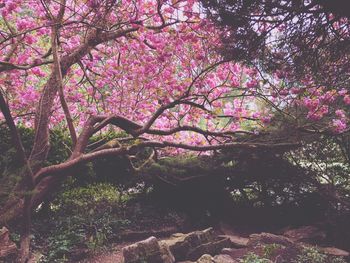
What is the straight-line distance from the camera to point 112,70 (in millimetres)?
7141

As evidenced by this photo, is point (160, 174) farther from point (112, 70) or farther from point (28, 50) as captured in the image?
point (28, 50)

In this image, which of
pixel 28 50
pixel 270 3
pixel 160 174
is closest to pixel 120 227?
pixel 160 174

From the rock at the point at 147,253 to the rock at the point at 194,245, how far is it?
337 mm

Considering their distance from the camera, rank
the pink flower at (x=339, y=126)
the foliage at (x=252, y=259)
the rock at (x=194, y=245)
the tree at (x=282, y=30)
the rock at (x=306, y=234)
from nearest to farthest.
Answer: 1. the tree at (x=282, y=30)
2. the foliage at (x=252, y=259)
3. the pink flower at (x=339, y=126)
4. the rock at (x=194, y=245)
5. the rock at (x=306, y=234)

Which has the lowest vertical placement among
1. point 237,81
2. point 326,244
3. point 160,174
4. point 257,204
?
point 326,244

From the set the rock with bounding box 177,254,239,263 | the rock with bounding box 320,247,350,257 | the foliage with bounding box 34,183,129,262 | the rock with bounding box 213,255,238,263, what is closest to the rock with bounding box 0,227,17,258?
the foliage with bounding box 34,183,129,262

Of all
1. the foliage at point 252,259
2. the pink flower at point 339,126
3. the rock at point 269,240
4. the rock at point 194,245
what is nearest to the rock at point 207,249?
Answer: the rock at point 194,245

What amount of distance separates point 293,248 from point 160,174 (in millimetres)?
2928

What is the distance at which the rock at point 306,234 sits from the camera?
19.3ft

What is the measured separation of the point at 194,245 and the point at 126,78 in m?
3.81

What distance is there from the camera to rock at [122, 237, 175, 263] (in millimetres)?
4742

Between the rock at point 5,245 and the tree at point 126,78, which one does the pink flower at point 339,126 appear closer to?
the tree at point 126,78

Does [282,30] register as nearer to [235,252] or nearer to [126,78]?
[235,252]

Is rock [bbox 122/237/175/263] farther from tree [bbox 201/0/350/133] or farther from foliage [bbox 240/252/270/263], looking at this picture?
tree [bbox 201/0/350/133]
